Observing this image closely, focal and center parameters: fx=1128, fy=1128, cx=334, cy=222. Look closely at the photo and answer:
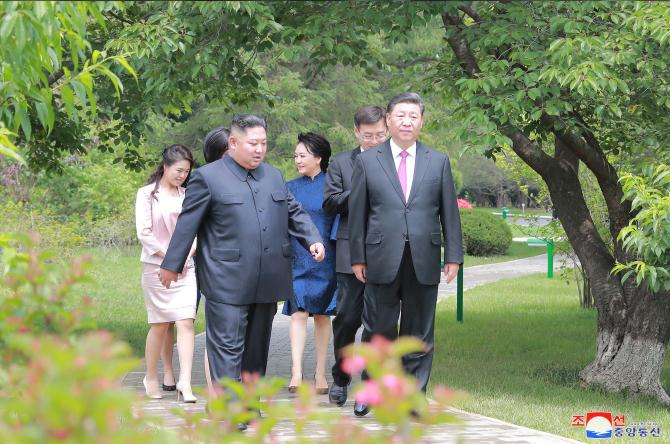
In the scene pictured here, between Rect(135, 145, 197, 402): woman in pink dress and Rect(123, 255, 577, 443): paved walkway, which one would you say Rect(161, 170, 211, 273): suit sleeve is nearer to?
Rect(123, 255, 577, 443): paved walkway

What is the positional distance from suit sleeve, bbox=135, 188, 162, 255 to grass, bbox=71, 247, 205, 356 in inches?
27.1

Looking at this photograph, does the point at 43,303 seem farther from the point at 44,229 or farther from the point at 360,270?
the point at 44,229

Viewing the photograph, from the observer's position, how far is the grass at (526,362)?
8.34 metres

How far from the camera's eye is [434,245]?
23.5 feet

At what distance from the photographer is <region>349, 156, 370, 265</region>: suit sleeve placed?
7.28 meters

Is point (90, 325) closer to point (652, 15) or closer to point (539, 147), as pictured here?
point (652, 15)

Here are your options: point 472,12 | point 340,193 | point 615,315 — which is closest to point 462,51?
point 472,12

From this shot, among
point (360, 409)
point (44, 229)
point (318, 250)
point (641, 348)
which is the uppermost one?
point (44, 229)

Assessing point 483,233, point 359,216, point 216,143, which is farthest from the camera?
point 483,233


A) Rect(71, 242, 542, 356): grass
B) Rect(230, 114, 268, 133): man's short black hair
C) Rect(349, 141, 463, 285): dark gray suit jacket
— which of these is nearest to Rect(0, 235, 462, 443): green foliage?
Rect(230, 114, 268, 133): man's short black hair

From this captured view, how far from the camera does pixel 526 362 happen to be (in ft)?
38.2

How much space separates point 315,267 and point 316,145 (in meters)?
0.93

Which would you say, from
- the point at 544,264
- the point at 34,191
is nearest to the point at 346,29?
the point at 34,191

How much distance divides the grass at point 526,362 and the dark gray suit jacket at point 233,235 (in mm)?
2047
